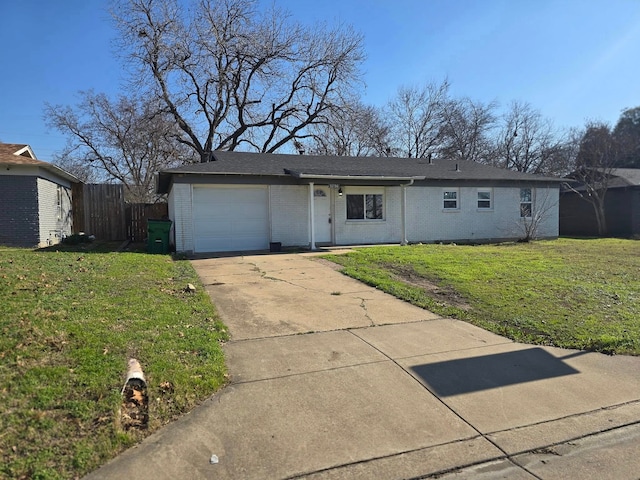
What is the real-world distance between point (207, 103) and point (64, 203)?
14.8m

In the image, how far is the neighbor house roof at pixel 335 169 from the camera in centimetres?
1469

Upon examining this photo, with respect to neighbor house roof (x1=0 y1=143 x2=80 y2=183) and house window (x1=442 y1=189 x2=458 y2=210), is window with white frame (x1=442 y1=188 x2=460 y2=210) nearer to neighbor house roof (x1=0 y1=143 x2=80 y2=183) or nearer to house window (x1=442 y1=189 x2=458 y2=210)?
house window (x1=442 y1=189 x2=458 y2=210)

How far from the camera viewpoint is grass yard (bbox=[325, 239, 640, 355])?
5.68 meters

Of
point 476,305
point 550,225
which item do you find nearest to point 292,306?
point 476,305

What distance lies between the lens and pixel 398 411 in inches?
139

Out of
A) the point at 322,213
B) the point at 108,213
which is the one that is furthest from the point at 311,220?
the point at 108,213

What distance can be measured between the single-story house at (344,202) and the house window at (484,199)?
46 mm

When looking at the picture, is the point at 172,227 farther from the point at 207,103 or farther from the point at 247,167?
the point at 207,103

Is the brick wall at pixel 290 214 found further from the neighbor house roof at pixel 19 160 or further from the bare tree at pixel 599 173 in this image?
the bare tree at pixel 599 173

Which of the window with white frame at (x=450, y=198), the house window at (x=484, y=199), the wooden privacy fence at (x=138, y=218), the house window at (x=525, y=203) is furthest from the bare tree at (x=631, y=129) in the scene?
the wooden privacy fence at (x=138, y=218)

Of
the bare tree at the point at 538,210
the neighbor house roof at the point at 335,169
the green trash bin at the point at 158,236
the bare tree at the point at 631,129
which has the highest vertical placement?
the bare tree at the point at 631,129

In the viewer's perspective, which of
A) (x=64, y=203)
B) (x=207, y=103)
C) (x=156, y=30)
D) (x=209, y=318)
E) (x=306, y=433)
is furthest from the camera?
(x=207, y=103)

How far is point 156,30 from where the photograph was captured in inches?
1045

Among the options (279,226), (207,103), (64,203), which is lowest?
(279,226)
